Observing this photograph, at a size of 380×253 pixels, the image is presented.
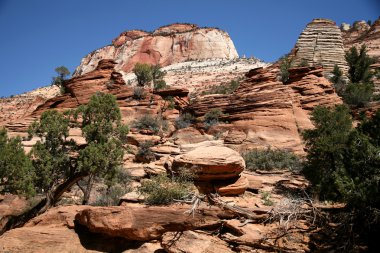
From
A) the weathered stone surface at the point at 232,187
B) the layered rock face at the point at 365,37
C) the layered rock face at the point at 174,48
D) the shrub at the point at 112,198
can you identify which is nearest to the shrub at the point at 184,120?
the shrub at the point at 112,198

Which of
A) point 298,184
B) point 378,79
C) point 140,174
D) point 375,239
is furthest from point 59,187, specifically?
point 378,79

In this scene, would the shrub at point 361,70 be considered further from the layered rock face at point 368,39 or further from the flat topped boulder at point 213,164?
the flat topped boulder at point 213,164

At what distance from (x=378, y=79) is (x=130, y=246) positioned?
29448 millimetres

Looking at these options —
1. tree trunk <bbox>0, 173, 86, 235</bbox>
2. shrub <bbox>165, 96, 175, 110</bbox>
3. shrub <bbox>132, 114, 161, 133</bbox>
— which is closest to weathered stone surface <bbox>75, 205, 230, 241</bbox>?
tree trunk <bbox>0, 173, 86, 235</bbox>

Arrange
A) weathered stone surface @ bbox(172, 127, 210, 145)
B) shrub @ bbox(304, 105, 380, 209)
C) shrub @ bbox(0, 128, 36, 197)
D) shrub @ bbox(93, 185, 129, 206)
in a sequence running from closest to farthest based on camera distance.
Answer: shrub @ bbox(304, 105, 380, 209) < shrub @ bbox(0, 128, 36, 197) < shrub @ bbox(93, 185, 129, 206) < weathered stone surface @ bbox(172, 127, 210, 145)

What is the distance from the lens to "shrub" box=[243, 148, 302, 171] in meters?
16.0

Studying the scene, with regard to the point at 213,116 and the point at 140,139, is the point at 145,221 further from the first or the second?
the point at 213,116

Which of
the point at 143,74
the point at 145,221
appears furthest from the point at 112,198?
the point at 143,74

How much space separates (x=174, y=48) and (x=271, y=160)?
2338 inches

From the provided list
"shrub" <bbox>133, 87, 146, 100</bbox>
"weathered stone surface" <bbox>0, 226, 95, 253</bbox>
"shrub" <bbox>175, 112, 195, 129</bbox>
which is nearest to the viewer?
"weathered stone surface" <bbox>0, 226, 95, 253</bbox>

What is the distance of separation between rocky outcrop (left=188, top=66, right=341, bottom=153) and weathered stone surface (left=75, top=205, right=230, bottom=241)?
11.6 m

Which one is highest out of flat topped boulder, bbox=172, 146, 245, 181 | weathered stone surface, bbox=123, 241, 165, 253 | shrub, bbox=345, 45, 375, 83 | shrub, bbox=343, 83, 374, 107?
shrub, bbox=345, 45, 375, 83

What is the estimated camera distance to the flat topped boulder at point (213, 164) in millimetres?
11930

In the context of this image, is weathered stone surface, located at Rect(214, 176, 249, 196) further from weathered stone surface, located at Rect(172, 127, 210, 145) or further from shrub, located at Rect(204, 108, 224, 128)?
shrub, located at Rect(204, 108, 224, 128)
